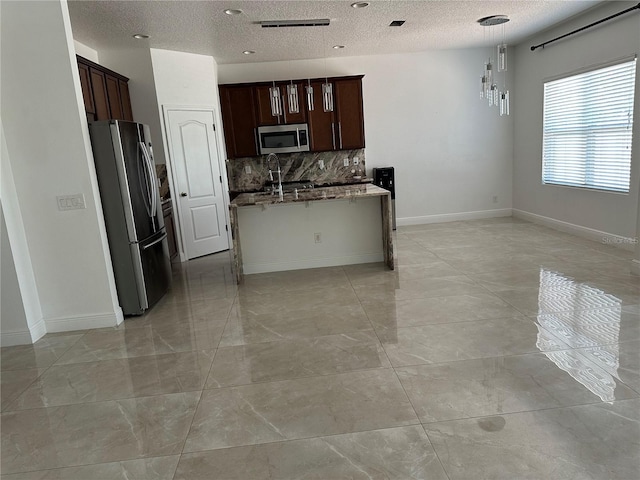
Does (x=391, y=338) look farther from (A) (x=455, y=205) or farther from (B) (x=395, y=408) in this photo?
(A) (x=455, y=205)

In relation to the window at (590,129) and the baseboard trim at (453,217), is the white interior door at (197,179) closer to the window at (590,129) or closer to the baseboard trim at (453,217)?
the baseboard trim at (453,217)

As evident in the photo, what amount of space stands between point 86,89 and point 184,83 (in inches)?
60.3

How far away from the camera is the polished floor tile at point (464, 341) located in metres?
2.65

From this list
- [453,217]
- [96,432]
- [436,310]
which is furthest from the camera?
[453,217]

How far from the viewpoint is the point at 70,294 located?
11.5ft

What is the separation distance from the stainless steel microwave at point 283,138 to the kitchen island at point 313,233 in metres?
1.87

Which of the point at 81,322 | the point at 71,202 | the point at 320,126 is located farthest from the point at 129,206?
the point at 320,126

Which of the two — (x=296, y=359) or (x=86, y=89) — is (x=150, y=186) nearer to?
(x=86, y=89)

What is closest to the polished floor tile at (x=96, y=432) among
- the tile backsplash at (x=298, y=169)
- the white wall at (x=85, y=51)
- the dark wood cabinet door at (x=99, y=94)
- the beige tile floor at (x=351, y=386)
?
the beige tile floor at (x=351, y=386)

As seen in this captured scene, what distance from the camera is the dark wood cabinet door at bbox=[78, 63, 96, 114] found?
168 inches

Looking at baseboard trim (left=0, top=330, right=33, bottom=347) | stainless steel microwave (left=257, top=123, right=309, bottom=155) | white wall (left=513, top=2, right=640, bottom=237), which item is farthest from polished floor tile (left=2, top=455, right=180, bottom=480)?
stainless steel microwave (left=257, top=123, right=309, bottom=155)

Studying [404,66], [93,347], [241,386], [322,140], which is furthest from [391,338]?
[404,66]

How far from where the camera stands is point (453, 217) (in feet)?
23.7

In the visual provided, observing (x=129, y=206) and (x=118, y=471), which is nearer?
(x=118, y=471)
